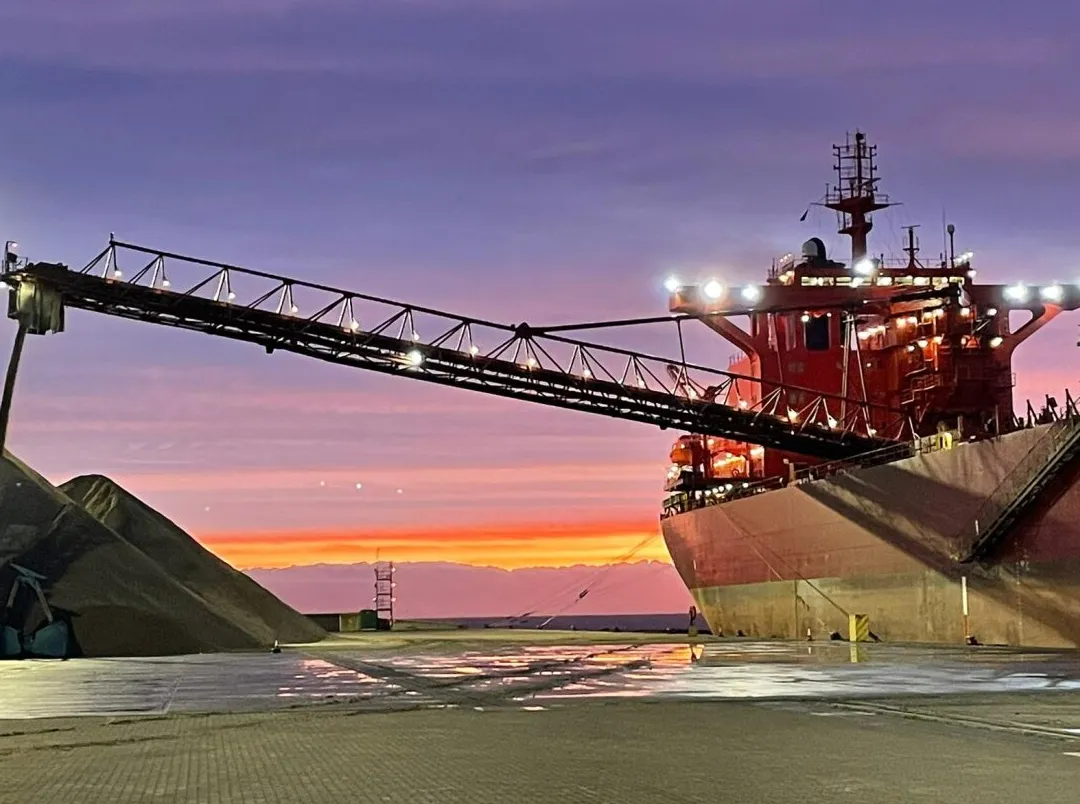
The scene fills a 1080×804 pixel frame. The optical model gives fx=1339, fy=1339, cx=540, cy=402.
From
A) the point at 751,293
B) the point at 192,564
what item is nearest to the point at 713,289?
the point at 751,293

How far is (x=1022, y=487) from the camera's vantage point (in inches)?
1346

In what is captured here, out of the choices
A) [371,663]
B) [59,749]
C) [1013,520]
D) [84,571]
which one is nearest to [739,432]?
[1013,520]

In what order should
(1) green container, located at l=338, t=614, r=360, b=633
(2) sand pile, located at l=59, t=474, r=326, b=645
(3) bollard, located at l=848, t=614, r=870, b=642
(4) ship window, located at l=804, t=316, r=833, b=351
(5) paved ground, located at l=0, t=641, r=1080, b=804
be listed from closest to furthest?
(5) paved ground, located at l=0, t=641, r=1080, b=804, (3) bollard, located at l=848, t=614, r=870, b=642, (2) sand pile, located at l=59, t=474, r=326, b=645, (4) ship window, located at l=804, t=316, r=833, b=351, (1) green container, located at l=338, t=614, r=360, b=633

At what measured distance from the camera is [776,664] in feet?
96.6

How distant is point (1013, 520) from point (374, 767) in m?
26.1

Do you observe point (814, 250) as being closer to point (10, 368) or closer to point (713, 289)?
point (713, 289)

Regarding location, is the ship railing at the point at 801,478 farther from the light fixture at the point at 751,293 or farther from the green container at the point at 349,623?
the green container at the point at 349,623

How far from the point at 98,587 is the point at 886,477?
80.8 feet

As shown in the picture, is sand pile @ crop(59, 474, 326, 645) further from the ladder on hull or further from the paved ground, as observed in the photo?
the ladder on hull

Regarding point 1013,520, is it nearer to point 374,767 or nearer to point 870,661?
point 870,661

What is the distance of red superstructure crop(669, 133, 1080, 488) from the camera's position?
153ft

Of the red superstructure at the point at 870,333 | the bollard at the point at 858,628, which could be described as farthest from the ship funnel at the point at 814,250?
the bollard at the point at 858,628

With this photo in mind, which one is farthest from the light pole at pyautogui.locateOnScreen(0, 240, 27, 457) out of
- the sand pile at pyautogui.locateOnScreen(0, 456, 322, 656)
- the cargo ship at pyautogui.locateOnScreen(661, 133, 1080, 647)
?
the cargo ship at pyautogui.locateOnScreen(661, 133, 1080, 647)

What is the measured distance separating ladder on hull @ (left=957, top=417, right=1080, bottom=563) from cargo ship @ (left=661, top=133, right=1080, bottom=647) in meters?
0.06
